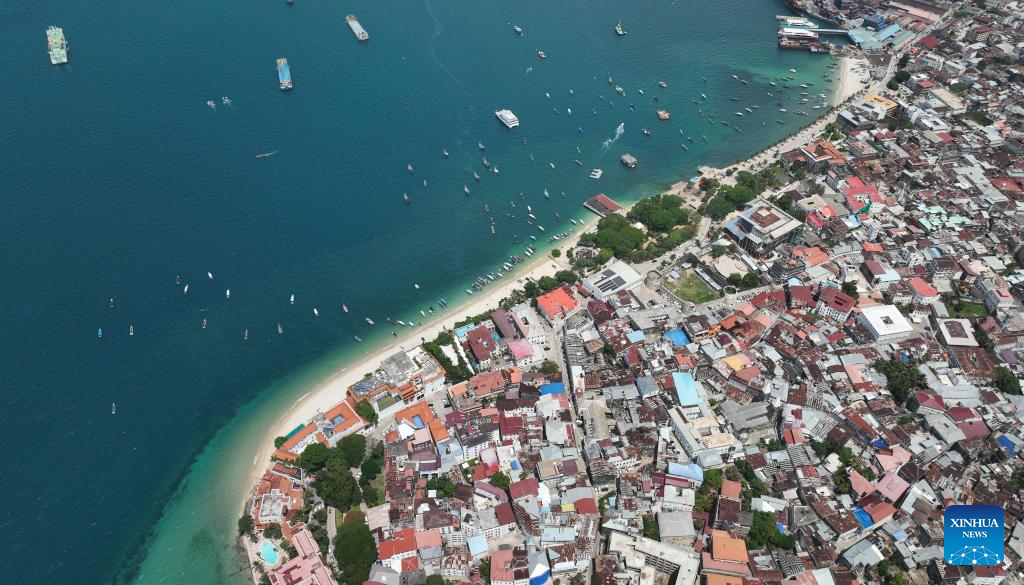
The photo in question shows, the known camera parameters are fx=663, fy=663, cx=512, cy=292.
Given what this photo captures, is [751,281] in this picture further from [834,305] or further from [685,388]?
[685,388]

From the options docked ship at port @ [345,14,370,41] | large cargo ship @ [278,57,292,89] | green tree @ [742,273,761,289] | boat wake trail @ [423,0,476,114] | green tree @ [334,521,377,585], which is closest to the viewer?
green tree @ [334,521,377,585]

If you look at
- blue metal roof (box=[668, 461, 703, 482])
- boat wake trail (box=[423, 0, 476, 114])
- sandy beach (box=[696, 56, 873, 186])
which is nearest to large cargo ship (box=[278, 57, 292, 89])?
boat wake trail (box=[423, 0, 476, 114])

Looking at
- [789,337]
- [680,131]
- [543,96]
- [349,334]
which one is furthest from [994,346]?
[543,96]

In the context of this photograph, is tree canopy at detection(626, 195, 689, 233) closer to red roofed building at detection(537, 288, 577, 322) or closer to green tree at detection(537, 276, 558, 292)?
green tree at detection(537, 276, 558, 292)

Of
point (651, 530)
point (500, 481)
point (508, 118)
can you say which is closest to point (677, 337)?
point (651, 530)

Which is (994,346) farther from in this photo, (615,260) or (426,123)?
(426,123)
